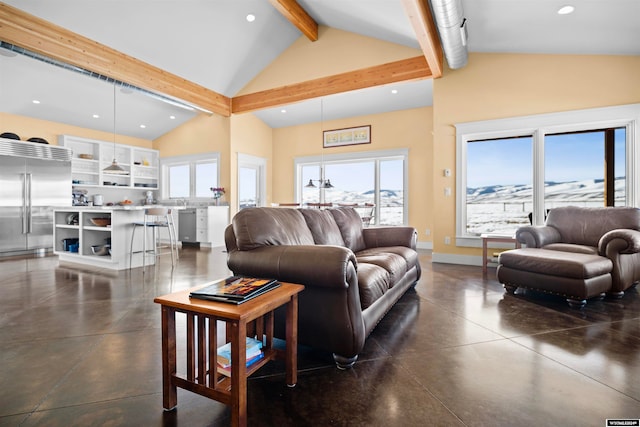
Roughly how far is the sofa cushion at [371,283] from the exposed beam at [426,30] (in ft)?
9.03

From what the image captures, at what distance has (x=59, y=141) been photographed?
271 inches

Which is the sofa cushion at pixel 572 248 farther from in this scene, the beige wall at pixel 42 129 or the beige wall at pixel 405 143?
the beige wall at pixel 42 129

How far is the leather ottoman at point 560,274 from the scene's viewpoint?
275 centimetres

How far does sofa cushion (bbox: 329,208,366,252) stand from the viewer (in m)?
3.11

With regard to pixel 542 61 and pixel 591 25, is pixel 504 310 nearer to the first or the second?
pixel 591 25

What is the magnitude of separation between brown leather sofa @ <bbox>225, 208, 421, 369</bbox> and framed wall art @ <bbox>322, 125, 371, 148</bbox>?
18.1 feet

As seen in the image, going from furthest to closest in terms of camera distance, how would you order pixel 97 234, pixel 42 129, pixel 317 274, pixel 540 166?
1. pixel 42 129
2. pixel 97 234
3. pixel 540 166
4. pixel 317 274

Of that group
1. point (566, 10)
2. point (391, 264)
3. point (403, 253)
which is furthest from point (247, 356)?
point (566, 10)

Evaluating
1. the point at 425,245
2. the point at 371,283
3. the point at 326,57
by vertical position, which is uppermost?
the point at 326,57

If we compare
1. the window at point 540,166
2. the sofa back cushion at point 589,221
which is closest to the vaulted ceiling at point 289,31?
the window at point 540,166

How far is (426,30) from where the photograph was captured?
12.2ft

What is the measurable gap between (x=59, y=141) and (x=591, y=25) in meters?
9.28

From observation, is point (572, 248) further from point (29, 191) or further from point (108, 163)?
point (108, 163)

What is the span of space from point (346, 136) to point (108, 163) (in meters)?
5.83
